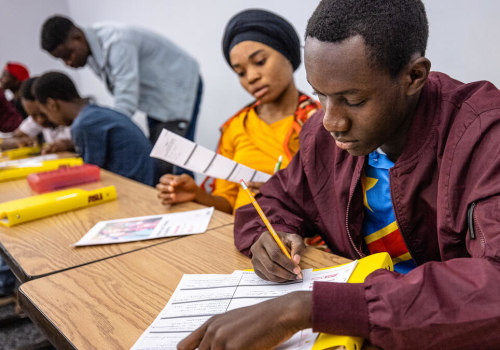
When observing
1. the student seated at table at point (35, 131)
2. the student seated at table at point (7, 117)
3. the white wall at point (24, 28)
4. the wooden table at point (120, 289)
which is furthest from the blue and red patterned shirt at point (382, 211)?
the white wall at point (24, 28)

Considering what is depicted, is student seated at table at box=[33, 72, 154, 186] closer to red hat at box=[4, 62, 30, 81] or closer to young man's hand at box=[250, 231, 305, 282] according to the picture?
young man's hand at box=[250, 231, 305, 282]

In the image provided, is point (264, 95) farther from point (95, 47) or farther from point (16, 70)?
point (16, 70)

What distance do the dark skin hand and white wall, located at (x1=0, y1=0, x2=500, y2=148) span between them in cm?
52

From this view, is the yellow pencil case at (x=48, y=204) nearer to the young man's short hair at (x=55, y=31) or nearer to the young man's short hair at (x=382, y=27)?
the young man's short hair at (x=382, y=27)

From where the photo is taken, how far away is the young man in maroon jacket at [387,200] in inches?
20.1

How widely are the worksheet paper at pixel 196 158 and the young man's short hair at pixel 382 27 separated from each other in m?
0.58

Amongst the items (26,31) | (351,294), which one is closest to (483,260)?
(351,294)

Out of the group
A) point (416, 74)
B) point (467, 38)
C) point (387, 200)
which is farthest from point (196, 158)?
point (467, 38)

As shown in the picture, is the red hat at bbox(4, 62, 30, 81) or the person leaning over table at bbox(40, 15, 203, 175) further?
the red hat at bbox(4, 62, 30, 81)

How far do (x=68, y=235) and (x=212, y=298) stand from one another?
62cm

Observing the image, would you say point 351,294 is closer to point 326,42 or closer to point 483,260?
point 483,260

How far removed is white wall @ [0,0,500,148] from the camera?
1.53 meters

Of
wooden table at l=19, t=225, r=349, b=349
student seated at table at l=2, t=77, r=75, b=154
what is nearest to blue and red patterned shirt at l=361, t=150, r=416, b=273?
wooden table at l=19, t=225, r=349, b=349

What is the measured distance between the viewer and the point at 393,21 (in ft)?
2.21
